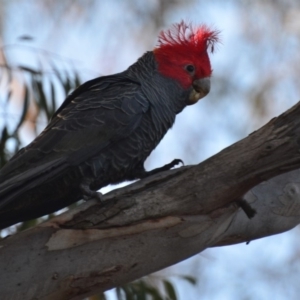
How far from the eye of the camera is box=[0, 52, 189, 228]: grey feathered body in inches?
114

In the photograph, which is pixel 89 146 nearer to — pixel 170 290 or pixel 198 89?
pixel 198 89

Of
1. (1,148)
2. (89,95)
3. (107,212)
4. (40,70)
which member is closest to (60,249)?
(107,212)

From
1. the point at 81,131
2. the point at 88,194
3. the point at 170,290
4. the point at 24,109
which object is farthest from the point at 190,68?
the point at 170,290

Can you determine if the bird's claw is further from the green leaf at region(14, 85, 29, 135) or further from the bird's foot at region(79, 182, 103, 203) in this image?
the green leaf at region(14, 85, 29, 135)

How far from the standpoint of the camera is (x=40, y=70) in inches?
166

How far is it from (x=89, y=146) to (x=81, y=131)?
0.25 feet

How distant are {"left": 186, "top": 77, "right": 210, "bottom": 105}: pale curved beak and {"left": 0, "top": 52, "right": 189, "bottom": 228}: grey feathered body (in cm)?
9

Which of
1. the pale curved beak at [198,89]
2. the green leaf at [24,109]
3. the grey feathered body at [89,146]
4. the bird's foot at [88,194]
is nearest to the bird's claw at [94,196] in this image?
the bird's foot at [88,194]

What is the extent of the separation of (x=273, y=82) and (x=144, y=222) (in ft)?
16.2

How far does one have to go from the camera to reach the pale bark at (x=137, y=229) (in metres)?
2.59

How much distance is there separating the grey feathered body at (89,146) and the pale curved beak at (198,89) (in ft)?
0.31

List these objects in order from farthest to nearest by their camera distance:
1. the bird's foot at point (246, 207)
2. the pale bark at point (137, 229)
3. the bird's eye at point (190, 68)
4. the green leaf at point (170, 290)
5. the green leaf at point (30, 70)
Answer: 1. the green leaf at point (30, 70)
2. the green leaf at point (170, 290)
3. the bird's eye at point (190, 68)
4. the bird's foot at point (246, 207)
5. the pale bark at point (137, 229)

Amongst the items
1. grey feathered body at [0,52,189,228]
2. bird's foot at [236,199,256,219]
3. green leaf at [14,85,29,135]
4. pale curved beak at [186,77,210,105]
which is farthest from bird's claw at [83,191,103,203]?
green leaf at [14,85,29,135]

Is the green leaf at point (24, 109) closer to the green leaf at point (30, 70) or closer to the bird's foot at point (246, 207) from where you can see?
the green leaf at point (30, 70)
